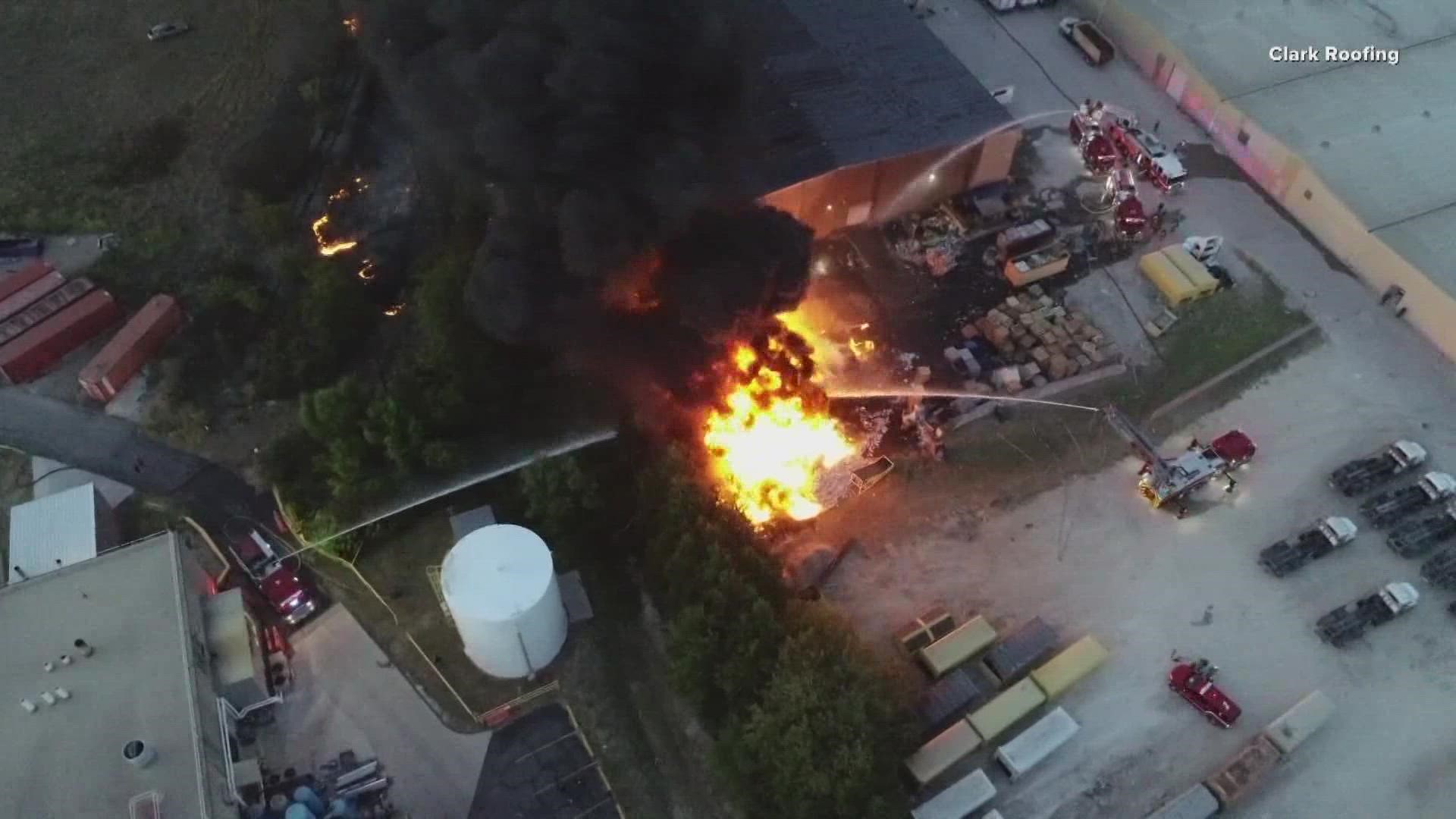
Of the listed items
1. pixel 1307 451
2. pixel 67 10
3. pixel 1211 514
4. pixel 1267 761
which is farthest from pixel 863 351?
pixel 67 10

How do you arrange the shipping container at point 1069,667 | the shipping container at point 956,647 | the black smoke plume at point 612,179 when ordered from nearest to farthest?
the shipping container at point 1069,667
the shipping container at point 956,647
the black smoke plume at point 612,179

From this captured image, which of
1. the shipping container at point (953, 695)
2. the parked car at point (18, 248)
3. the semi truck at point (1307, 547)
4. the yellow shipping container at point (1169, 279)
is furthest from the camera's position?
the parked car at point (18, 248)

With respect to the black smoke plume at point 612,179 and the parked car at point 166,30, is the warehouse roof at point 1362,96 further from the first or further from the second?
the parked car at point 166,30

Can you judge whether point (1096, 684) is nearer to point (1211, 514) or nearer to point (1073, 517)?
point (1073, 517)

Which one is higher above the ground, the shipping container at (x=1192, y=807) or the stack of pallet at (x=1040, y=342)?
the stack of pallet at (x=1040, y=342)

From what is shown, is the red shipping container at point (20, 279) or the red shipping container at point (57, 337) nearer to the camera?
the red shipping container at point (57, 337)

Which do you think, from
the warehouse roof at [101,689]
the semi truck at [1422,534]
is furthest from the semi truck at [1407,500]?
the warehouse roof at [101,689]

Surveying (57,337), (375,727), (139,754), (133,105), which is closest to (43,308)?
(57,337)

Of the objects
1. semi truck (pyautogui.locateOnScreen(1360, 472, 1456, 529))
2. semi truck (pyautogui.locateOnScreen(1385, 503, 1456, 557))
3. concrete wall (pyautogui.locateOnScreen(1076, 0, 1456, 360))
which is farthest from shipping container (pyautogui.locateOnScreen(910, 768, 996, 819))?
concrete wall (pyautogui.locateOnScreen(1076, 0, 1456, 360))
